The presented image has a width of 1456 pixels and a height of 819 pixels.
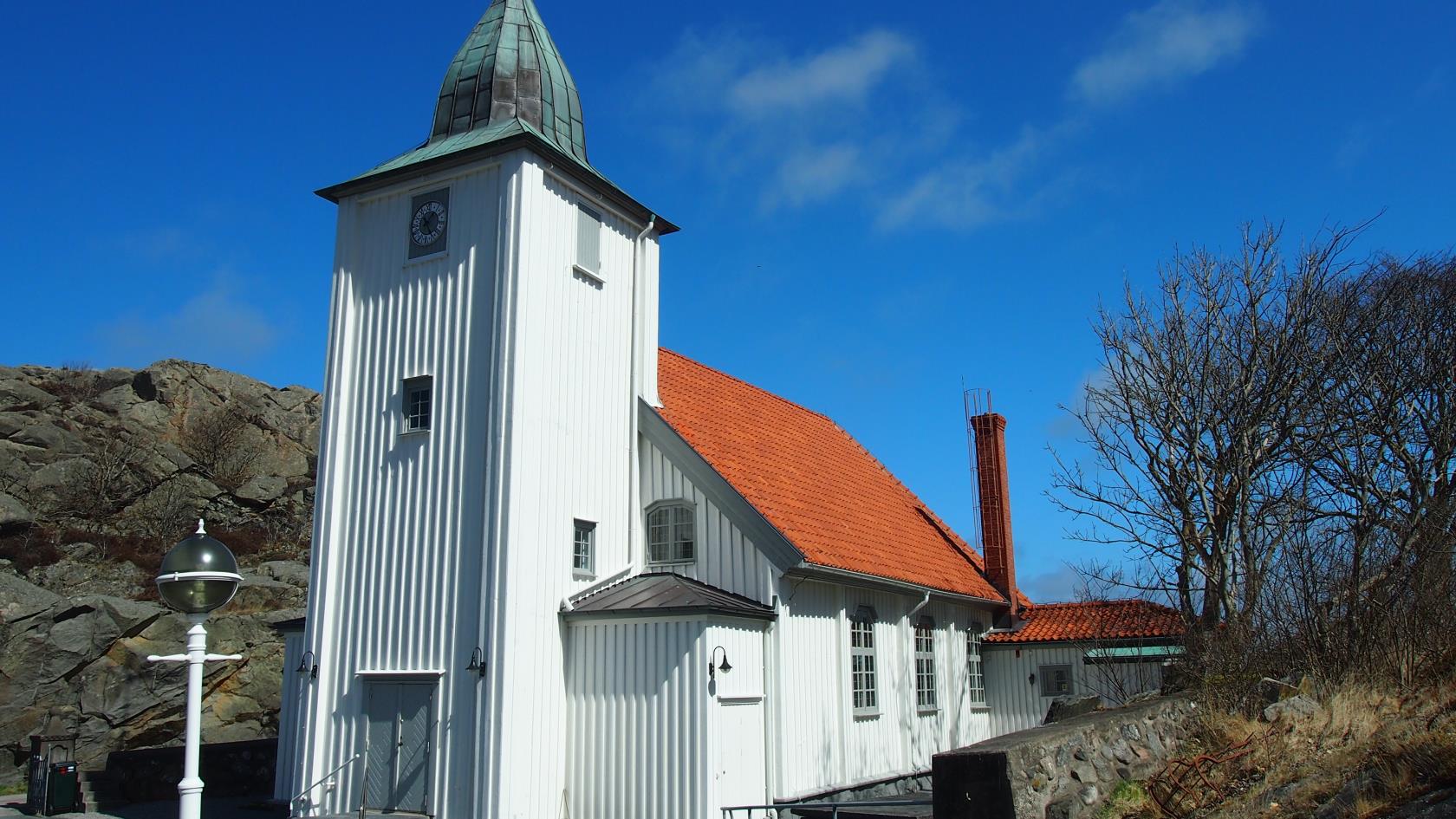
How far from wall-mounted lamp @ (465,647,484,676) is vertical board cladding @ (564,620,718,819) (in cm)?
133

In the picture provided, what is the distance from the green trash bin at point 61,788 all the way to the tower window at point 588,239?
10837 millimetres

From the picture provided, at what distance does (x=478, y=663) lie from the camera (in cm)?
1415

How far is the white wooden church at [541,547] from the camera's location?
14195 mm

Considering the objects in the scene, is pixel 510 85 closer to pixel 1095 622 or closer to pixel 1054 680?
pixel 1095 622

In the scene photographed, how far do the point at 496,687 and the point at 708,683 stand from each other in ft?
8.92

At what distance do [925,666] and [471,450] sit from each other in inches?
370

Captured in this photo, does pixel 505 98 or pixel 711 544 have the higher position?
pixel 505 98

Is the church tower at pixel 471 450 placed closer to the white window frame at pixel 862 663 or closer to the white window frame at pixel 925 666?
the white window frame at pixel 862 663

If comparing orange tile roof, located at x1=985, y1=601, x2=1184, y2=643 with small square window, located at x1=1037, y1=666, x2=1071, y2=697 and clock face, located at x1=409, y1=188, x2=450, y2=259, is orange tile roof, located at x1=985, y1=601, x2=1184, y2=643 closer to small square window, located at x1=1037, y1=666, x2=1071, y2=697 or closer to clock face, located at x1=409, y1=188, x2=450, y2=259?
small square window, located at x1=1037, y1=666, x2=1071, y2=697

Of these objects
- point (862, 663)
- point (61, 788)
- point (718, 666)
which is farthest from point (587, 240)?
point (61, 788)

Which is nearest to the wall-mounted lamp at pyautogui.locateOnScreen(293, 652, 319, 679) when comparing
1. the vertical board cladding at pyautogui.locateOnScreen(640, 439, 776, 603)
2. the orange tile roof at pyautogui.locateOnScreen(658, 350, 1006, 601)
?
the vertical board cladding at pyautogui.locateOnScreen(640, 439, 776, 603)

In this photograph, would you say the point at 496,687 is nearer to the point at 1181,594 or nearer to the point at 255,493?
the point at 1181,594

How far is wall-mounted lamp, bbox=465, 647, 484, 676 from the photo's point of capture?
1412cm

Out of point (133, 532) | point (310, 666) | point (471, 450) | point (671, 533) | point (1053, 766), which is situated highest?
point (133, 532)
